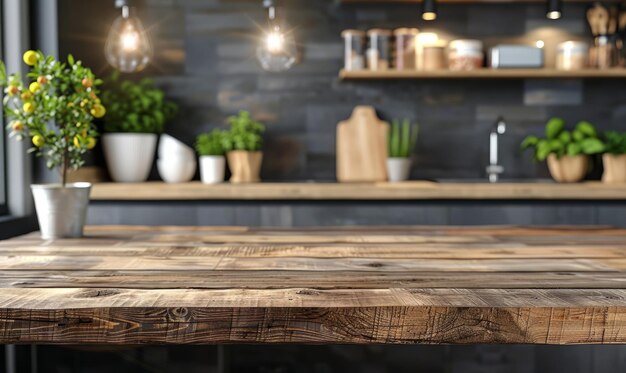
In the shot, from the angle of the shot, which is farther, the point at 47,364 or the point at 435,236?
the point at 47,364

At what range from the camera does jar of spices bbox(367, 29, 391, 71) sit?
3.23 metres

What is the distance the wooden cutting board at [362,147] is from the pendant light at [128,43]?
1.19 metres

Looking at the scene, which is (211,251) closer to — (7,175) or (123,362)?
(123,362)

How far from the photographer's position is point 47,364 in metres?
1.98

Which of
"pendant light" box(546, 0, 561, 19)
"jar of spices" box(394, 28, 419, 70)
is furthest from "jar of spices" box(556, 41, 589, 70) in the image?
"jar of spices" box(394, 28, 419, 70)

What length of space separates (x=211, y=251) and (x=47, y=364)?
0.91m

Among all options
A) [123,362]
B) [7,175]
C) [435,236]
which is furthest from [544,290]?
[7,175]

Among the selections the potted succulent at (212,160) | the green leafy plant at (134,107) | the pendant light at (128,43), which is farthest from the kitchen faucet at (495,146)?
the pendant light at (128,43)

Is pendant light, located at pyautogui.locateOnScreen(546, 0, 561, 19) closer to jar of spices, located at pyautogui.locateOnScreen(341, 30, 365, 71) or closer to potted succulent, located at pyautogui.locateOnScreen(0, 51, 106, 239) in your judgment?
jar of spices, located at pyautogui.locateOnScreen(341, 30, 365, 71)

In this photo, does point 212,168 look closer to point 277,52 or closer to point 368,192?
point 277,52

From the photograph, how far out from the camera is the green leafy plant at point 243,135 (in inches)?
124

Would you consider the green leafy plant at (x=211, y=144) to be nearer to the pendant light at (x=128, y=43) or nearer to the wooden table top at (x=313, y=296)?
the pendant light at (x=128, y=43)

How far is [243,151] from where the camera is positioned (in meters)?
3.14

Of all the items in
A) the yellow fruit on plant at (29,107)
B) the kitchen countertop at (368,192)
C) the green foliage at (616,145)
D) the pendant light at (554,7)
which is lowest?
the kitchen countertop at (368,192)
